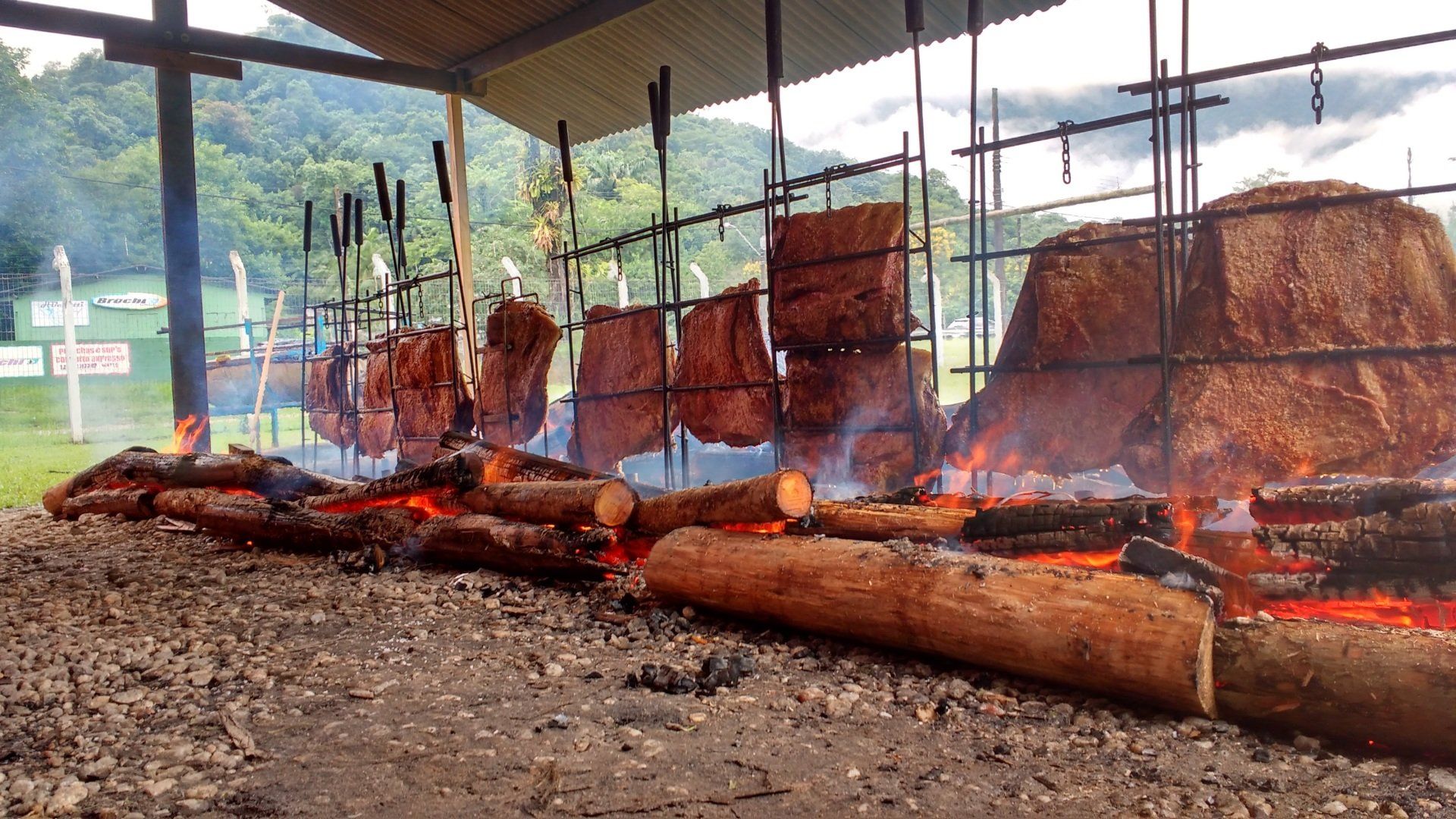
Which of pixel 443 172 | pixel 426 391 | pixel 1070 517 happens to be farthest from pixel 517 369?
pixel 1070 517

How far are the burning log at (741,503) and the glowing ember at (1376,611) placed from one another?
1962mm

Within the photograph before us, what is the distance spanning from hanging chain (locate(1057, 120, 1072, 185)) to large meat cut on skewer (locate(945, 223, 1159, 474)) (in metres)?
0.31

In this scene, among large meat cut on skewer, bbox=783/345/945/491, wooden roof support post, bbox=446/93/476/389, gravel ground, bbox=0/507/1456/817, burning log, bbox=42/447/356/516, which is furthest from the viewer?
wooden roof support post, bbox=446/93/476/389

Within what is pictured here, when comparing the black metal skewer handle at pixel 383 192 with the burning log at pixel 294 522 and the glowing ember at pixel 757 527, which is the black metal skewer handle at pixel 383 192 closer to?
the burning log at pixel 294 522

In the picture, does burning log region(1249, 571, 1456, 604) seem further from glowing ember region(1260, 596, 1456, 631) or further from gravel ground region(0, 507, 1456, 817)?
gravel ground region(0, 507, 1456, 817)

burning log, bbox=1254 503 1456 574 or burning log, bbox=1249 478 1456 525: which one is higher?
burning log, bbox=1249 478 1456 525

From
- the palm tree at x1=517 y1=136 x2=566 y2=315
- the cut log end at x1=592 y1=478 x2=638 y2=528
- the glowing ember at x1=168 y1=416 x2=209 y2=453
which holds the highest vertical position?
the palm tree at x1=517 y1=136 x2=566 y2=315

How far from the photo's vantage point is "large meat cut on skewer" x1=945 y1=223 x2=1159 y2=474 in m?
4.79

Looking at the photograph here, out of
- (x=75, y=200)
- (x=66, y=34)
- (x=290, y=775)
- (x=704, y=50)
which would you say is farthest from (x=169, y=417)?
(x=290, y=775)

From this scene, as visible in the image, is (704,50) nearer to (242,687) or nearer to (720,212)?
(720,212)

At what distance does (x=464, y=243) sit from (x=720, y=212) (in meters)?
5.41

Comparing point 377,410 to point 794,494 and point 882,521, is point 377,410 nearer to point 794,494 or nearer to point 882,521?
point 794,494

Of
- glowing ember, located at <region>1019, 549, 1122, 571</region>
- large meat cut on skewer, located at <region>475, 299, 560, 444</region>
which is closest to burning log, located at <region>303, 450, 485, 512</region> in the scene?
large meat cut on skewer, located at <region>475, 299, 560, 444</region>

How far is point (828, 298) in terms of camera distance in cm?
595
